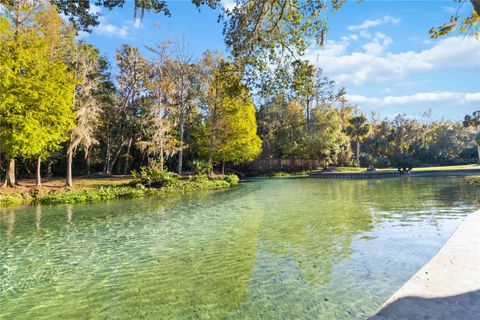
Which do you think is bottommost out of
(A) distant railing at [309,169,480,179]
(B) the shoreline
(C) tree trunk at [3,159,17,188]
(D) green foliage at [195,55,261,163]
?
(B) the shoreline

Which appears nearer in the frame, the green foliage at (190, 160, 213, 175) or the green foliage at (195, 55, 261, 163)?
the green foliage at (190, 160, 213, 175)

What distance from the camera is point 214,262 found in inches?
271

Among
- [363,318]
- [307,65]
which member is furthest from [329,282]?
[307,65]

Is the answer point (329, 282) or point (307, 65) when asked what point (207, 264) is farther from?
point (307, 65)

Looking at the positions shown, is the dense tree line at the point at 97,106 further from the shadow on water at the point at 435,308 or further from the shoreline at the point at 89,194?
the shadow on water at the point at 435,308

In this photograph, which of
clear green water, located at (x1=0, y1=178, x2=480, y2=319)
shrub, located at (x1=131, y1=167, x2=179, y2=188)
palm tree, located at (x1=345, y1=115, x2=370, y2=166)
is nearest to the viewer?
clear green water, located at (x1=0, y1=178, x2=480, y2=319)

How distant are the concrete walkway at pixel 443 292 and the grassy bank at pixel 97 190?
1752cm

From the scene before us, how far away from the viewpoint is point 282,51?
8.51 m

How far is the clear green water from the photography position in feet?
15.6

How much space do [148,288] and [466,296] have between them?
4809 mm

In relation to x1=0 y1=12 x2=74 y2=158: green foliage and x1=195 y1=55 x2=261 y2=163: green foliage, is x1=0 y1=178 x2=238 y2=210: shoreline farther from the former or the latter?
x1=195 y1=55 x2=261 y2=163: green foliage

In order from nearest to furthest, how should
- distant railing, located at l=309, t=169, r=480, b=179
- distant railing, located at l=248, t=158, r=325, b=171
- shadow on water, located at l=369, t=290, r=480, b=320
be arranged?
shadow on water, located at l=369, t=290, r=480, b=320 < distant railing, located at l=309, t=169, r=480, b=179 < distant railing, located at l=248, t=158, r=325, b=171

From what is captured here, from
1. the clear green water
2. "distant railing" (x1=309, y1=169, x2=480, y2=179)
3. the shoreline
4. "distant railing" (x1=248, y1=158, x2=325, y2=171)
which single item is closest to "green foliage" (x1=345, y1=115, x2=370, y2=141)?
"distant railing" (x1=248, y1=158, x2=325, y2=171)

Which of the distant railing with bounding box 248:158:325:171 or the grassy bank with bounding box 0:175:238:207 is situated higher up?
the distant railing with bounding box 248:158:325:171
